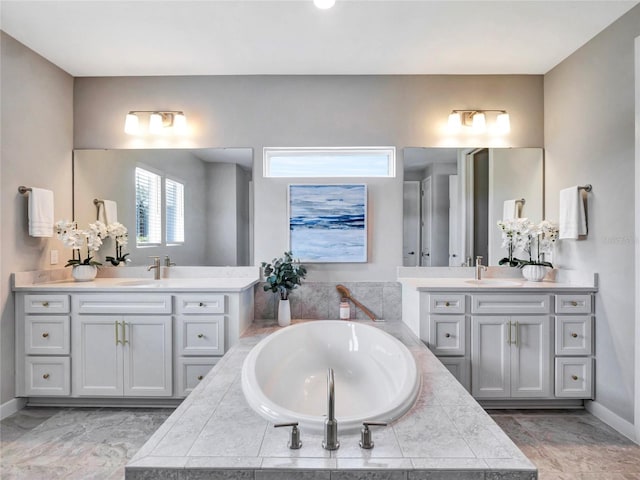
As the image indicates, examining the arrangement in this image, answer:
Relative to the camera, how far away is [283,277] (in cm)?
285

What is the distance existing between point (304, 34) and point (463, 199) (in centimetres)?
181

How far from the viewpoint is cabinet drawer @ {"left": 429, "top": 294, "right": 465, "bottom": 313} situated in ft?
8.27

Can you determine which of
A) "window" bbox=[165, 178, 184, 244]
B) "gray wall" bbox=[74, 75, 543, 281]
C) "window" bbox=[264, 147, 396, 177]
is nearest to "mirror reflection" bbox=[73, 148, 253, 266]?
"window" bbox=[165, 178, 184, 244]

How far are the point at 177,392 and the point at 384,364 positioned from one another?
1471 millimetres

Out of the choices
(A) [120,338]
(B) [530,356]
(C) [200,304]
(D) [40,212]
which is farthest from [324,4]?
(B) [530,356]

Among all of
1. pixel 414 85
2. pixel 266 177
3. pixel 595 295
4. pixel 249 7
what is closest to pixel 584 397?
pixel 595 295

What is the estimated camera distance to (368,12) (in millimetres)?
2229

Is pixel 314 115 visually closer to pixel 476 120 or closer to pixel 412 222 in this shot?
pixel 412 222

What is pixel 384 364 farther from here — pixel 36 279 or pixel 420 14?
pixel 36 279

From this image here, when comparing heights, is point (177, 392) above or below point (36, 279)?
below

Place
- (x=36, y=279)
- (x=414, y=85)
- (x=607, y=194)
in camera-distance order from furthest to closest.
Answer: (x=414, y=85) → (x=36, y=279) → (x=607, y=194)

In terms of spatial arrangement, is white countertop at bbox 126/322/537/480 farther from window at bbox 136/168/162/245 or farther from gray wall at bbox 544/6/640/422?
window at bbox 136/168/162/245

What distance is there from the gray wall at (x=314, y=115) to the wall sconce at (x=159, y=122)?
64mm

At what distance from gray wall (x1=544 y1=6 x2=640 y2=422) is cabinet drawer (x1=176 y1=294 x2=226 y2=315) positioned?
104 inches
